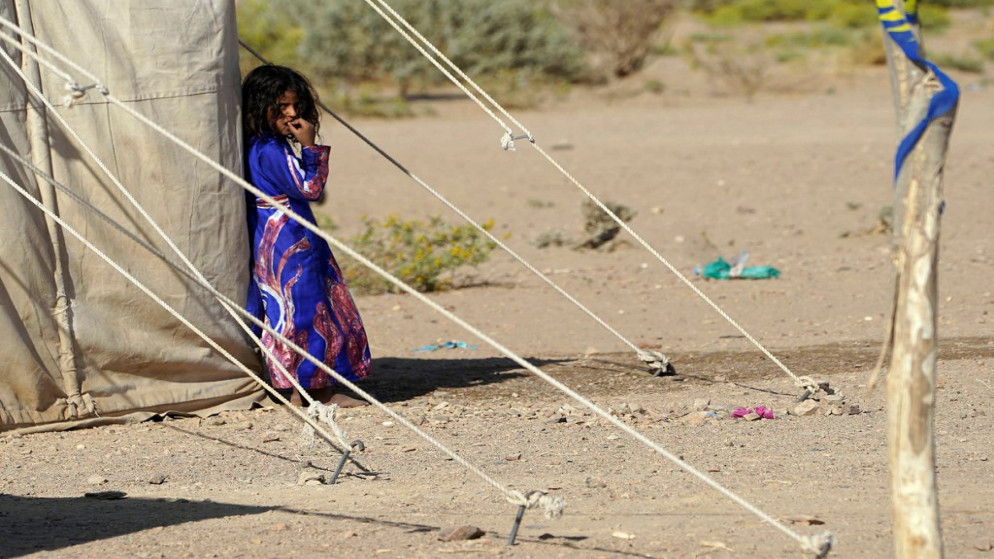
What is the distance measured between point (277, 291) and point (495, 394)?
1056mm

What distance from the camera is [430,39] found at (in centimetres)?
1938

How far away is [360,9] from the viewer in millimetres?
19203

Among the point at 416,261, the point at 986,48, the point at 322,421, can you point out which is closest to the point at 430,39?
the point at 986,48

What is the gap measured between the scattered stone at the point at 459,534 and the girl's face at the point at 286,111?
79.4 inches

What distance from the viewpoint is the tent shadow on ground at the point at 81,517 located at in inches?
143

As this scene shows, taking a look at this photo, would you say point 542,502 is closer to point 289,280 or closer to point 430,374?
point 289,280

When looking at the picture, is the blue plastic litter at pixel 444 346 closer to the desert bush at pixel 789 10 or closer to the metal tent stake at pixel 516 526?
the metal tent stake at pixel 516 526

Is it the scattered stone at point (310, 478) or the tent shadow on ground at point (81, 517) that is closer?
the tent shadow on ground at point (81, 517)

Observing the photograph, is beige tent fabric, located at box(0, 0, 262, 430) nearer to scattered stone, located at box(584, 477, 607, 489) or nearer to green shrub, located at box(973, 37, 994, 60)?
scattered stone, located at box(584, 477, 607, 489)

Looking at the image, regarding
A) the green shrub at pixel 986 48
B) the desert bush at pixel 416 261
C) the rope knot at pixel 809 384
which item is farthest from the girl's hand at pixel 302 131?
the green shrub at pixel 986 48

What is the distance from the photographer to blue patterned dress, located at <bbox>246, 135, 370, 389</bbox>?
5016 millimetres

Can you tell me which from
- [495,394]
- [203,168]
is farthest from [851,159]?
[203,168]

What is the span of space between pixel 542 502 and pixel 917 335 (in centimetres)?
104

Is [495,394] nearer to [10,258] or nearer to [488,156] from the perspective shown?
[10,258]
